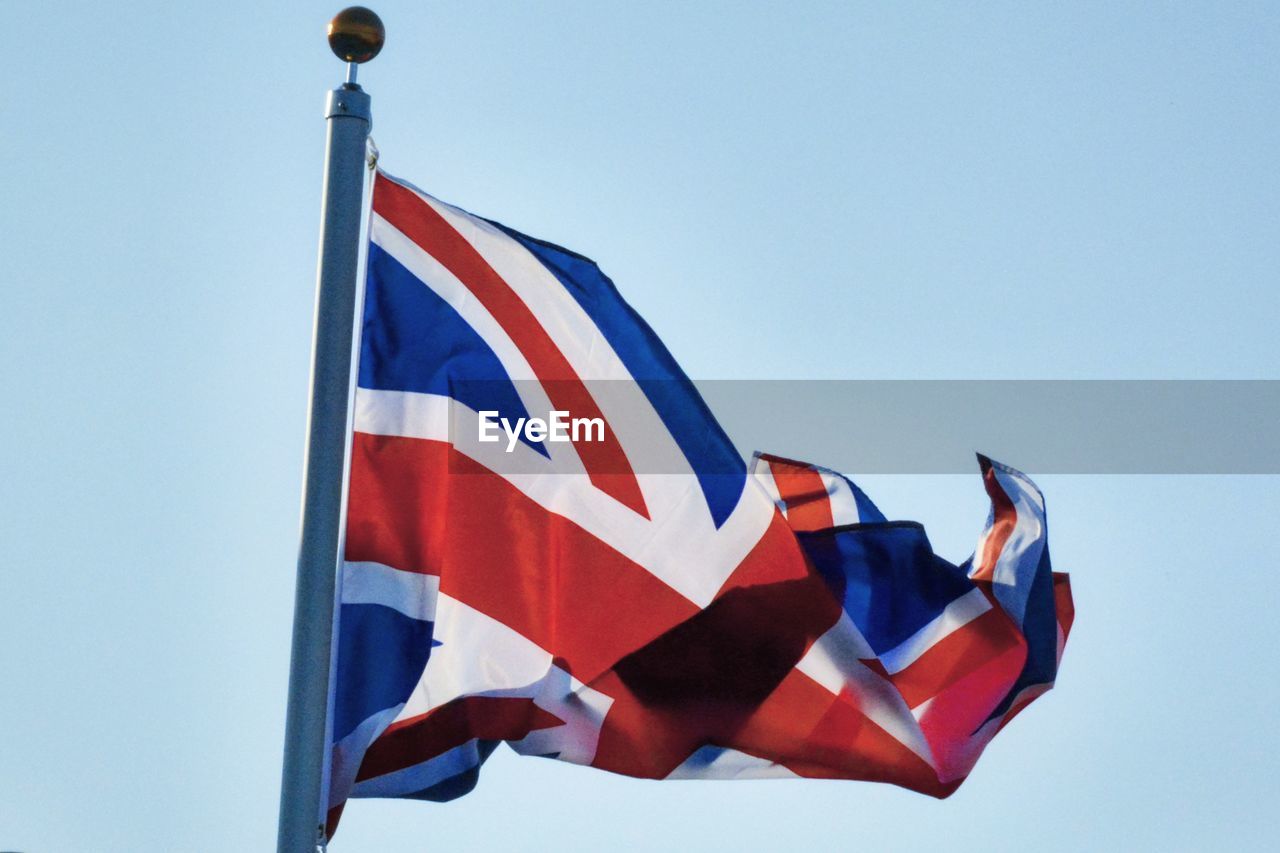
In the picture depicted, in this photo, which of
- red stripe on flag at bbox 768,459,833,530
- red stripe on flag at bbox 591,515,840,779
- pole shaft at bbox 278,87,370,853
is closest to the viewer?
pole shaft at bbox 278,87,370,853

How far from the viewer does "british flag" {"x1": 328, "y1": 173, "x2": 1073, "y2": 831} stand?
28.9ft

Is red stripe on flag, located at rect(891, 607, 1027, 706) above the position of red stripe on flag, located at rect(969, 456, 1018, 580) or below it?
below

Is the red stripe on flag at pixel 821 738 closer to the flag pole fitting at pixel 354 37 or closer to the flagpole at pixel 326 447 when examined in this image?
the flagpole at pixel 326 447

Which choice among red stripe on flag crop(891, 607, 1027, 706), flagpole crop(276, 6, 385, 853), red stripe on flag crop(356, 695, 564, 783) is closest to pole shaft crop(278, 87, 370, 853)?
flagpole crop(276, 6, 385, 853)

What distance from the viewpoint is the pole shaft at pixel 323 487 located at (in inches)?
286

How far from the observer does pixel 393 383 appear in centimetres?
907

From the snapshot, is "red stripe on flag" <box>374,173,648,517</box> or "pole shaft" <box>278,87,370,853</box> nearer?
"pole shaft" <box>278,87,370,853</box>

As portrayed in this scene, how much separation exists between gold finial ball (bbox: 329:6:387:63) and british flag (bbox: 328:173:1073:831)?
898 millimetres

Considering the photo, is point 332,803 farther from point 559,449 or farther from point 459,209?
point 459,209

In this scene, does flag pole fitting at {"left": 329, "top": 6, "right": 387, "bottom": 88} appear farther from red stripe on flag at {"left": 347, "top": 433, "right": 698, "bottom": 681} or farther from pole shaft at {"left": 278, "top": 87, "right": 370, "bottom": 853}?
red stripe on flag at {"left": 347, "top": 433, "right": 698, "bottom": 681}

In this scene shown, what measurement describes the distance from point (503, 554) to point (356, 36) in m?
2.57

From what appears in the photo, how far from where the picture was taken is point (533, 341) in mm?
9531

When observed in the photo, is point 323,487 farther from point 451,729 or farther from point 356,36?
point 356,36

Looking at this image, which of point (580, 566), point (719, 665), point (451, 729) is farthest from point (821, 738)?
point (451, 729)
